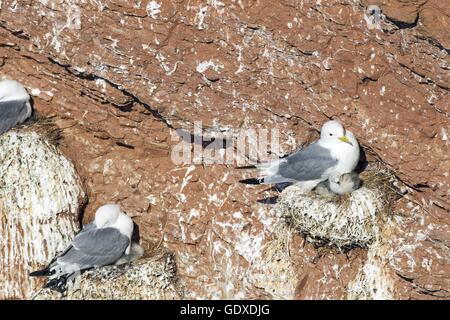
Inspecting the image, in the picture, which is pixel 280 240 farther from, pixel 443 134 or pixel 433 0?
pixel 433 0

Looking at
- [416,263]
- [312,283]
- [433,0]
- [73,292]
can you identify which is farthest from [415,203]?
[73,292]

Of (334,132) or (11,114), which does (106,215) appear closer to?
(11,114)

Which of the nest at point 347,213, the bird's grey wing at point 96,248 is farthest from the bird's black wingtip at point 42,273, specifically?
the nest at point 347,213

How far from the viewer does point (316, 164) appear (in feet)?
21.8

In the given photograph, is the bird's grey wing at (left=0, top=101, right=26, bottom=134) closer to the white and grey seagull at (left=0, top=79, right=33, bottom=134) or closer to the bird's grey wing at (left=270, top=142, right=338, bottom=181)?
the white and grey seagull at (left=0, top=79, right=33, bottom=134)

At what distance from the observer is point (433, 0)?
5875mm

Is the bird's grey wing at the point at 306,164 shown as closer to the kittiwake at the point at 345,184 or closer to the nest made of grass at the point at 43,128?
the kittiwake at the point at 345,184

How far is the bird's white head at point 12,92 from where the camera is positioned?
23.2 feet

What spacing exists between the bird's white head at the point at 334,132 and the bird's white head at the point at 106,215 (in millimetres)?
1763

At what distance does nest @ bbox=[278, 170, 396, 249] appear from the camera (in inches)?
260

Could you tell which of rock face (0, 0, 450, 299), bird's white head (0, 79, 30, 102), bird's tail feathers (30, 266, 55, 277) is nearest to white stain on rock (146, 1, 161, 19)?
rock face (0, 0, 450, 299)

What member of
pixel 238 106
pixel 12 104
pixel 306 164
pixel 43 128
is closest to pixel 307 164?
pixel 306 164

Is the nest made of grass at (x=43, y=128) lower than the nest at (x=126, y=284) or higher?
higher

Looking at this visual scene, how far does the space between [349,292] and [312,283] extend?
0.93ft
